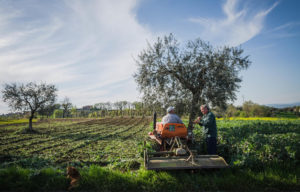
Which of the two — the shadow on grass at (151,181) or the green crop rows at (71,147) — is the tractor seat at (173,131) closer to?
the shadow on grass at (151,181)

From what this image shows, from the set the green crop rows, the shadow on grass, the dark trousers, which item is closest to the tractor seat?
the dark trousers

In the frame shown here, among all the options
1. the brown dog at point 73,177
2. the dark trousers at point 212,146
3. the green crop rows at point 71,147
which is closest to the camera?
the brown dog at point 73,177

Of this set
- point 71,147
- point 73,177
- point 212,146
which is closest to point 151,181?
point 73,177

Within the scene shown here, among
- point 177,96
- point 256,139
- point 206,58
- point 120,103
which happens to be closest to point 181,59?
point 206,58

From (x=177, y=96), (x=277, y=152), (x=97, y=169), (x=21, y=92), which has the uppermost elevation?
(x=21, y=92)

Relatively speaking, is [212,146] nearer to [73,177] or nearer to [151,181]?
[151,181]

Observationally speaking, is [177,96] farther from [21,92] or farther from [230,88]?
[21,92]

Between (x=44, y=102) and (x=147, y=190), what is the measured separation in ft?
85.9

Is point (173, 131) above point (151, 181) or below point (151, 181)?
above

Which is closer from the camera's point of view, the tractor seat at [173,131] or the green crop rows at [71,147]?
the tractor seat at [173,131]

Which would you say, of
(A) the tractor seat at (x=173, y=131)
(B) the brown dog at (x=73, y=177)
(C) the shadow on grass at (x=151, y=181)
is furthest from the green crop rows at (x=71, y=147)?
(B) the brown dog at (x=73, y=177)

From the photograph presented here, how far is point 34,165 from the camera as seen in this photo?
246 inches

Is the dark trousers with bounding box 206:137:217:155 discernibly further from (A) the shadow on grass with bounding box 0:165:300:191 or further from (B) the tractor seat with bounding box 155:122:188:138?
(A) the shadow on grass with bounding box 0:165:300:191

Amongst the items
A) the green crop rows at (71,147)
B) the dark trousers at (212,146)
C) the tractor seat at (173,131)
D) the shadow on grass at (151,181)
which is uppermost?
the tractor seat at (173,131)
